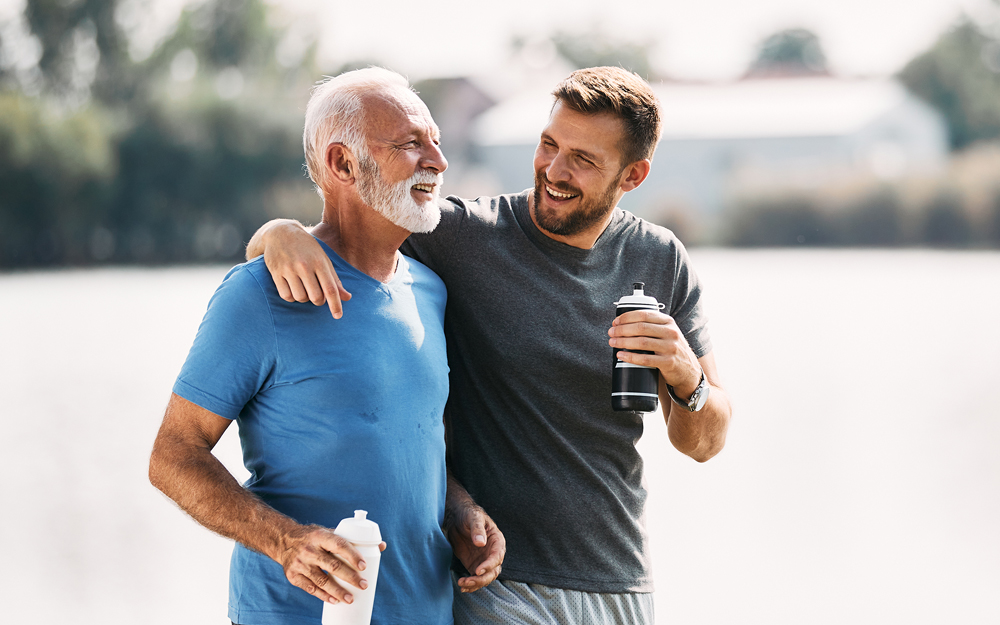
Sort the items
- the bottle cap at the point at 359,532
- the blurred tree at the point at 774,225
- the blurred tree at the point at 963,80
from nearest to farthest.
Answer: the bottle cap at the point at 359,532, the blurred tree at the point at 774,225, the blurred tree at the point at 963,80

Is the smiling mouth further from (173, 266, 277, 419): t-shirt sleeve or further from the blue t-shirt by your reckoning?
(173, 266, 277, 419): t-shirt sleeve

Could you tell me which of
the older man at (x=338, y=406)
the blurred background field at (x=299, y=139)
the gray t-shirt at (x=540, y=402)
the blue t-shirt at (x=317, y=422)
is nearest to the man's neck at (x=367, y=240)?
the older man at (x=338, y=406)

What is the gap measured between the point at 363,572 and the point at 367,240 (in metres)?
0.90

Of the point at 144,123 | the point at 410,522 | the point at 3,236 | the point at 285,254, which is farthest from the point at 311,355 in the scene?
the point at 144,123

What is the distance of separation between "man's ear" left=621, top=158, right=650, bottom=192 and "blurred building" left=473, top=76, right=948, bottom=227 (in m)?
30.9

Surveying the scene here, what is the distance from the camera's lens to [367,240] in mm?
2615

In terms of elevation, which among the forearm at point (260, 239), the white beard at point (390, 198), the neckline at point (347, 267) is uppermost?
the white beard at point (390, 198)

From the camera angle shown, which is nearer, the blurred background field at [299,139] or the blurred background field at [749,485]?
the blurred background field at [749,485]

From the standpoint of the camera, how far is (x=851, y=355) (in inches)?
540

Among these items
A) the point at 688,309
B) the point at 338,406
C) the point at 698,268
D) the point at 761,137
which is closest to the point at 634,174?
the point at 688,309

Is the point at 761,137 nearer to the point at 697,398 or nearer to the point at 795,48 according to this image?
the point at 697,398

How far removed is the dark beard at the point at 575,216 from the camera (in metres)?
2.90

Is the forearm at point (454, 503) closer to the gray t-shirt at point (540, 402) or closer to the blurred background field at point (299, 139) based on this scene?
the gray t-shirt at point (540, 402)

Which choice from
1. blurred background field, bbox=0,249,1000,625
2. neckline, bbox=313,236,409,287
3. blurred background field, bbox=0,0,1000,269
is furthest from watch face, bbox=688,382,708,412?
blurred background field, bbox=0,0,1000,269
